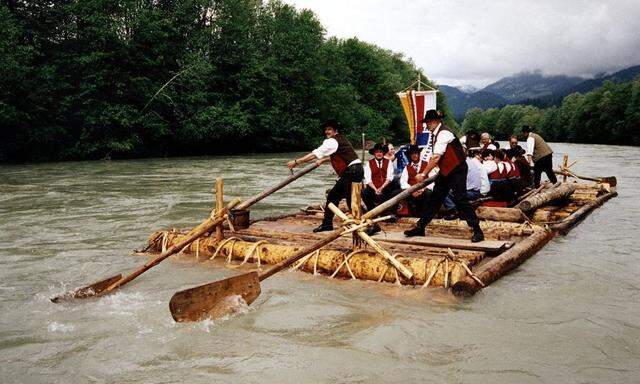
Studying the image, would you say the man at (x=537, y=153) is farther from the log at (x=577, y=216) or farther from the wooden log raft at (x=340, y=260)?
the wooden log raft at (x=340, y=260)

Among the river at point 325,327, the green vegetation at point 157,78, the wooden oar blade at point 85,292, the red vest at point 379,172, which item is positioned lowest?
the river at point 325,327

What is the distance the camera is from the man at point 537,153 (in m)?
13.3

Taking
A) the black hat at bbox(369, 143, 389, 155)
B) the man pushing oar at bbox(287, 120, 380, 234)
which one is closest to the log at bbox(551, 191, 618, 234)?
the black hat at bbox(369, 143, 389, 155)

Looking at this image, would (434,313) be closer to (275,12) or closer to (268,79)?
(268,79)

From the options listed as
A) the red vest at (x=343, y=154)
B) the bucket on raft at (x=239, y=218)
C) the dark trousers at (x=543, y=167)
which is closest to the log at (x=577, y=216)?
the dark trousers at (x=543, y=167)

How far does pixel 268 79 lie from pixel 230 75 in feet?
10.5

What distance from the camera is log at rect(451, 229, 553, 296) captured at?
18.9 ft

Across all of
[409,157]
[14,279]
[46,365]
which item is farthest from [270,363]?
[409,157]

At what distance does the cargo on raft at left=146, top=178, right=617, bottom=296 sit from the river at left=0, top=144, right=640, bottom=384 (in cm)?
21

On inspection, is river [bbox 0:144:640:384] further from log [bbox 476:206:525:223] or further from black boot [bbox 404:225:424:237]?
black boot [bbox 404:225:424:237]

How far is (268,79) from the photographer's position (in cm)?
4088

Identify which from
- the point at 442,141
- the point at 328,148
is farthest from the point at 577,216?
the point at 328,148

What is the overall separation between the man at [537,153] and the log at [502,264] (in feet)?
17.7

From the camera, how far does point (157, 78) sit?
33.7 metres
